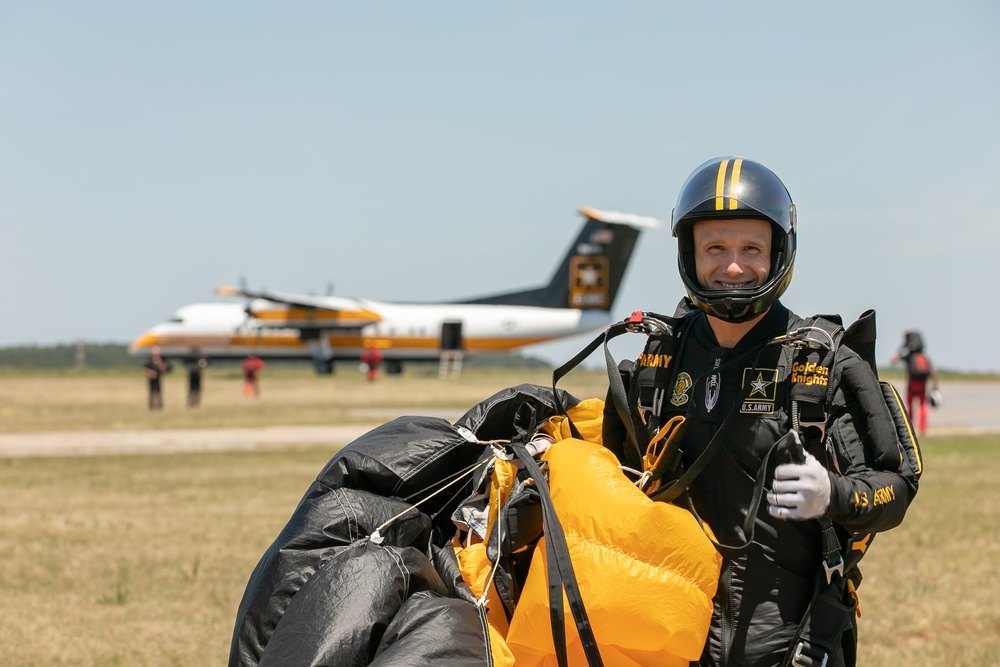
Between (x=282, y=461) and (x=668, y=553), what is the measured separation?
1265 cm

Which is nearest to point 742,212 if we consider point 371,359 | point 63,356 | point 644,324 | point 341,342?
point 644,324

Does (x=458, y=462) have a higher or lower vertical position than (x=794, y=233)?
lower

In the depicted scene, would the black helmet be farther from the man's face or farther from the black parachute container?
the black parachute container

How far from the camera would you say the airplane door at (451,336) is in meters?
48.9

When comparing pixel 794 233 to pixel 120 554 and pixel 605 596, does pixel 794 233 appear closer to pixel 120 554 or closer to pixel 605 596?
pixel 605 596

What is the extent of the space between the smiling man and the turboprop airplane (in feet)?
149

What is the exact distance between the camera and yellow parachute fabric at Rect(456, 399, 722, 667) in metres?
2.74

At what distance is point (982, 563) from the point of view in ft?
26.4

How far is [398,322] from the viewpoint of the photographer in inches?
1944

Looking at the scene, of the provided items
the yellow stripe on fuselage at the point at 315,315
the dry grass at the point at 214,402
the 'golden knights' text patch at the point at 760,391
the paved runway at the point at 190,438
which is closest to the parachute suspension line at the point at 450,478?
the 'golden knights' text patch at the point at 760,391

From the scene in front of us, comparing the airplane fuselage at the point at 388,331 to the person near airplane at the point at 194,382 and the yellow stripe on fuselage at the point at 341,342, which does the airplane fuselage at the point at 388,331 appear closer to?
the yellow stripe on fuselage at the point at 341,342

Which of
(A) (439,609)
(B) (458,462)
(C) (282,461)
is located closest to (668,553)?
(A) (439,609)

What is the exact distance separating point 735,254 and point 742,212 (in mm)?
122

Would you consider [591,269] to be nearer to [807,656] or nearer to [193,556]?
[193,556]
